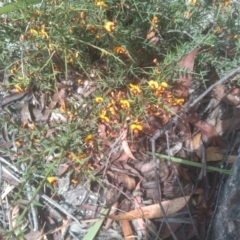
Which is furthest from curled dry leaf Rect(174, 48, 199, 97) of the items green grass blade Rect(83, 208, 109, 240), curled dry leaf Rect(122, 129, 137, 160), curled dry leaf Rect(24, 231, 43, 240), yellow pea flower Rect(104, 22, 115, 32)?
curled dry leaf Rect(24, 231, 43, 240)

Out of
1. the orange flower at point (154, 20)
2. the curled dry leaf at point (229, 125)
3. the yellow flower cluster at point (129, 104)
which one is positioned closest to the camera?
the yellow flower cluster at point (129, 104)

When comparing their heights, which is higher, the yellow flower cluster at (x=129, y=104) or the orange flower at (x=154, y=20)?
the orange flower at (x=154, y=20)

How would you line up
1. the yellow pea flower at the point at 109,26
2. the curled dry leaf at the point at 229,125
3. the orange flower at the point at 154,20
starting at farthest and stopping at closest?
the curled dry leaf at the point at 229,125
the orange flower at the point at 154,20
the yellow pea flower at the point at 109,26

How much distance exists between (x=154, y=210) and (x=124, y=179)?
0.21 metres

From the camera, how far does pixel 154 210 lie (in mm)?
2051

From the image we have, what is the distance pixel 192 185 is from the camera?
6.88 ft

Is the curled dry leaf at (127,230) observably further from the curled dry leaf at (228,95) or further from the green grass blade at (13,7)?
the green grass blade at (13,7)

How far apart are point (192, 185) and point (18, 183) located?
33.5 inches

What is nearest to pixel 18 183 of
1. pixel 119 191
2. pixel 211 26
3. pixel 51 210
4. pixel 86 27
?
pixel 51 210

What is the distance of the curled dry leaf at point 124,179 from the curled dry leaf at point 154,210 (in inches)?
4.8

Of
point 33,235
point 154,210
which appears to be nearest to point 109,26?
point 154,210

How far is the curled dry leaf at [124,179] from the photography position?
2.10m

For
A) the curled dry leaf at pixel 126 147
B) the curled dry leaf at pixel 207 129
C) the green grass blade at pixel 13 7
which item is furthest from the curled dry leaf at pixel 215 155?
the green grass blade at pixel 13 7

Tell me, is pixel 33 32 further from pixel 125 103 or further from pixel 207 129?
pixel 207 129
